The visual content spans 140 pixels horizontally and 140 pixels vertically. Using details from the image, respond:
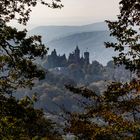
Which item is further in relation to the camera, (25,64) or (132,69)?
(25,64)

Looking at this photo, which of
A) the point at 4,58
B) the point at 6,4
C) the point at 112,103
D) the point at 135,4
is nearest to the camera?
the point at 135,4

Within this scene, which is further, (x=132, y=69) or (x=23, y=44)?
(x=23, y=44)

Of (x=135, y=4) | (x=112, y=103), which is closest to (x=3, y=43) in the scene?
(x=112, y=103)

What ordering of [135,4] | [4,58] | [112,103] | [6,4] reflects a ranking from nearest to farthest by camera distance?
[135,4], [6,4], [112,103], [4,58]

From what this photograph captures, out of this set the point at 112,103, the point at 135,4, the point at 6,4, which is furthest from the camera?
the point at 112,103

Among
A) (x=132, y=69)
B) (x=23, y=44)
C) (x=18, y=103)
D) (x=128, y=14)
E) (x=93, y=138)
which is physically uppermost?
(x=128, y=14)

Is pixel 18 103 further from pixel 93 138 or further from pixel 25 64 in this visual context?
pixel 93 138

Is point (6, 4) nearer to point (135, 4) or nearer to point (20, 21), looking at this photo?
point (20, 21)

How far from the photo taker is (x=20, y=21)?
16.0m

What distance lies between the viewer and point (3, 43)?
1591 centimetres

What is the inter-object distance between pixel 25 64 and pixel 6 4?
9.55 feet

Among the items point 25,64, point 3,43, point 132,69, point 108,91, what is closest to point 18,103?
point 25,64

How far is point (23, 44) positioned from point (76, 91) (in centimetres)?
304

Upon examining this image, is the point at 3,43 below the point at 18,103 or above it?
above
